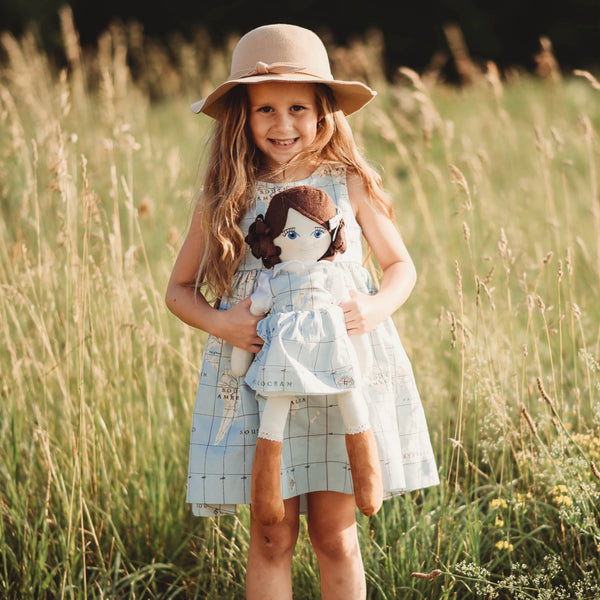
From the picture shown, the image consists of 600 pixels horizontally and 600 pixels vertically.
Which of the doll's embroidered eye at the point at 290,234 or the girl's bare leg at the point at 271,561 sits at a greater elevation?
the doll's embroidered eye at the point at 290,234

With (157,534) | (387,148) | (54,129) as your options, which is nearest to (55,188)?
(54,129)

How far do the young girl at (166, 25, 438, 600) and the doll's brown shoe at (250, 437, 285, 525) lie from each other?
8 cm

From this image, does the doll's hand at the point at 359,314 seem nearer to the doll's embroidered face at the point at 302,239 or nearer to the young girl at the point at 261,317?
the young girl at the point at 261,317

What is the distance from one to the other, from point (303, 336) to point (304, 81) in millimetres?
687

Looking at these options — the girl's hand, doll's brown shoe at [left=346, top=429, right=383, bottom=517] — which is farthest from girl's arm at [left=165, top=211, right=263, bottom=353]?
doll's brown shoe at [left=346, top=429, right=383, bottom=517]

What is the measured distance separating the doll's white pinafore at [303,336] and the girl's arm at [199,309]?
0.04 metres

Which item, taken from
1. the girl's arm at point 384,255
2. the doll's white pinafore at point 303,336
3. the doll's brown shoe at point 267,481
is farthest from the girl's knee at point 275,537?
the girl's arm at point 384,255

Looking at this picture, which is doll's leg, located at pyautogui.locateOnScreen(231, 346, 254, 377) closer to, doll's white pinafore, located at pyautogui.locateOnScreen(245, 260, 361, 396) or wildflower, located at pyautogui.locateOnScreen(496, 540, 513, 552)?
doll's white pinafore, located at pyautogui.locateOnScreen(245, 260, 361, 396)

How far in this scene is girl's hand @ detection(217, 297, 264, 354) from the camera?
5.64 feet

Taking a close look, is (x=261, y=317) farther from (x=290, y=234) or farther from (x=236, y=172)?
(x=236, y=172)

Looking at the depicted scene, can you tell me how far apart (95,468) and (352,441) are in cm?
105

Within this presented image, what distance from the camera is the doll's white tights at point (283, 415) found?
1.62 metres

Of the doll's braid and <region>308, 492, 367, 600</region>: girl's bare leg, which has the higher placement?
the doll's braid

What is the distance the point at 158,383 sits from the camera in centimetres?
265
